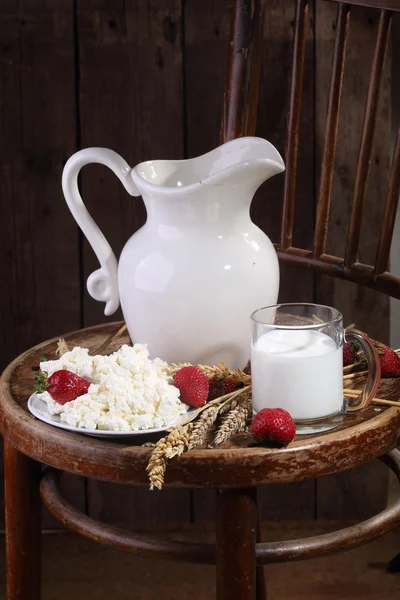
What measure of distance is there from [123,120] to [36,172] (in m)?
0.19

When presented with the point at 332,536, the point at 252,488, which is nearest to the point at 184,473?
the point at 252,488

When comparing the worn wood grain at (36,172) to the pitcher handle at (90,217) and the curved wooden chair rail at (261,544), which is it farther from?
the curved wooden chair rail at (261,544)

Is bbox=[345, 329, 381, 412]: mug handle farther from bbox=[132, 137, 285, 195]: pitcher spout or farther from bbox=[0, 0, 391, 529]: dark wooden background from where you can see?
bbox=[0, 0, 391, 529]: dark wooden background

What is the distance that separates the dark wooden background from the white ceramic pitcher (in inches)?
23.7

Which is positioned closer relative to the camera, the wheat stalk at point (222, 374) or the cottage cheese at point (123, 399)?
the cottage cheese at point (123, 399)

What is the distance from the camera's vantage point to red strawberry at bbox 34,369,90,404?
0.71 metres

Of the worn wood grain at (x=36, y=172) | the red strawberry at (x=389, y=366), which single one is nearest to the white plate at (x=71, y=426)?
the red strawberry at (x=389, y=366)

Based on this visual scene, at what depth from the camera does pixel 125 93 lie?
4.70ft

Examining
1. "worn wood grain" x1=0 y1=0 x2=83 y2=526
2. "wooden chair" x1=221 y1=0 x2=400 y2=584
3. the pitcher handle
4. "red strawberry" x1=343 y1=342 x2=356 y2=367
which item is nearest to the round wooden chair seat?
"red strawberry" x1=343 y1=342 x2=356 y2=367

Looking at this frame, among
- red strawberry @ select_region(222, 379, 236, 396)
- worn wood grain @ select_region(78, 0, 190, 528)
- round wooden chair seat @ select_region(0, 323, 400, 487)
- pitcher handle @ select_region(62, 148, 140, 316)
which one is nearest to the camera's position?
round wooden chair seat @ select_region(0, 323, 400, 487)

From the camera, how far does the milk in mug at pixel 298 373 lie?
700 millimetres

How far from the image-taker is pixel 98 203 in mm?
1477

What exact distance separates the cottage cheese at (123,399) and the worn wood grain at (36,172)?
30.5 inches

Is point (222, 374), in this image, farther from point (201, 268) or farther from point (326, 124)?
→ point (326, 124)
